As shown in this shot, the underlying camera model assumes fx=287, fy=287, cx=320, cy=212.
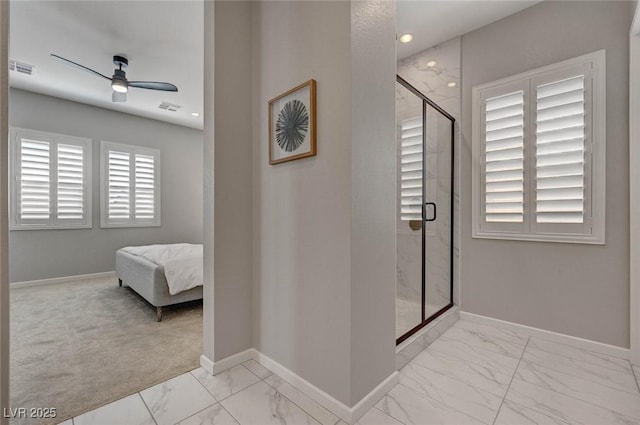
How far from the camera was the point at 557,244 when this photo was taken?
94.7 inches

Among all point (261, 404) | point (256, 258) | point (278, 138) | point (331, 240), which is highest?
point (278, 138)

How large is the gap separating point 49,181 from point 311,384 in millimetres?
5048

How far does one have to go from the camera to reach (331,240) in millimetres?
1575

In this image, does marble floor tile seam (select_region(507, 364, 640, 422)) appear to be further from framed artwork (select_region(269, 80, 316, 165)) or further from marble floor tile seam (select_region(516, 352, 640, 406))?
framed artwork (select_region(269, 80, 316, 165))

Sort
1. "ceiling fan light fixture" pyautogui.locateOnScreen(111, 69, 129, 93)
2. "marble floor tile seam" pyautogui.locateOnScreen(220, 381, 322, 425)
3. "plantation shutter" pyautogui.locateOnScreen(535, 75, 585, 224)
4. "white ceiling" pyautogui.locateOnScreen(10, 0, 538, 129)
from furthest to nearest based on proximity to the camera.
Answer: "ceiling fan light fixture" pyautogui.locateOnScreen(111, 69, 129, 93), "white ceiling" pyautogui.locateOnScreen(10, 0, 538, 129), "plantation shutter" pyautogui.locateOnScreen(535, 75, 585, 224), "marble floor tile seam" pyautogui.locateOnScreen(220, 381, 322, 425)

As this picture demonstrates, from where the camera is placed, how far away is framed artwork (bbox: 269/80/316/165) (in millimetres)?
1664

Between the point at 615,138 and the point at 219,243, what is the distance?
299cm

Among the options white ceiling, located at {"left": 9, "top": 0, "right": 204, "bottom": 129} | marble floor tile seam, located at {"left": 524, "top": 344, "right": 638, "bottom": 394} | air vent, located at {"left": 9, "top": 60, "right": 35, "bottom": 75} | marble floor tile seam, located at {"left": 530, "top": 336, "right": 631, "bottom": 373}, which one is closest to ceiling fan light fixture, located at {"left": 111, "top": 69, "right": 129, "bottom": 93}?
white ceiling, located at {"left": 9, "top": 0, "right": 204, "bottom": 129}

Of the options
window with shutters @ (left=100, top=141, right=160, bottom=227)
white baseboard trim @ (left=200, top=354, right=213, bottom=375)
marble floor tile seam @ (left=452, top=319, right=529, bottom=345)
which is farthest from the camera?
window with shutters @ (left=100, top=141, right=160, bottom=227)

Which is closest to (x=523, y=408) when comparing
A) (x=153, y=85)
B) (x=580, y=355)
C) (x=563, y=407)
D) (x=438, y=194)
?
(x=563, y=407)

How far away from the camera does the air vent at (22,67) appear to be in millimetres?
3399

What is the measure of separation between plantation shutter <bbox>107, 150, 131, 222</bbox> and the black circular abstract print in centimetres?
446

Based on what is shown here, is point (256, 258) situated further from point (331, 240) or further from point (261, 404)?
point (261, 404)

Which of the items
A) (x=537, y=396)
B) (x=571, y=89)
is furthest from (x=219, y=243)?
(x=571, y=89)
